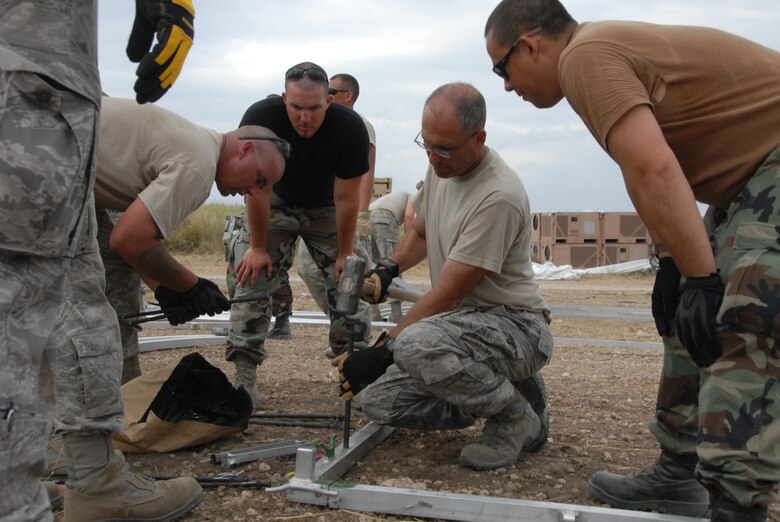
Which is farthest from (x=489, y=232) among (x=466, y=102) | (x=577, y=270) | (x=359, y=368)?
(x=577, y=270)

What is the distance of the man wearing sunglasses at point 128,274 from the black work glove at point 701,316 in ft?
5.65

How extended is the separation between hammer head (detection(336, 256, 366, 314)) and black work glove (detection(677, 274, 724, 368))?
1455 millimetres

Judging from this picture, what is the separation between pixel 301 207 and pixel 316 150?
0.36m

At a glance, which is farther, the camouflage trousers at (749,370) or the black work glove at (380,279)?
the black work glove at (380,279)

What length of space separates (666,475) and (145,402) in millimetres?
2148

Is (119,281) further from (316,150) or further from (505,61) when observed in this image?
(505,61)

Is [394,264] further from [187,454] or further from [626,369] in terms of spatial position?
[626,369]

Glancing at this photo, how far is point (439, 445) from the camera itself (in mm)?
3648

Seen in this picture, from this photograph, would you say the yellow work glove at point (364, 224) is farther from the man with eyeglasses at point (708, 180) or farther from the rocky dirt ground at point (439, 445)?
the man with eyeglasses at point (708, 180)

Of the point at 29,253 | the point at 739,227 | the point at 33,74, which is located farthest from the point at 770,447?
the point at 33,74

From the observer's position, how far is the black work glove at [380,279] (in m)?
3.63

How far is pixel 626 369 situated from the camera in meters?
5.93

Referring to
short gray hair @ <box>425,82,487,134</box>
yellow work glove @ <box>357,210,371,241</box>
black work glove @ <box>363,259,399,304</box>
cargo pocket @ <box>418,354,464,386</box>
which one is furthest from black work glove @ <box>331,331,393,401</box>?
yellow work glove @ <box>357,210,371,241</box>

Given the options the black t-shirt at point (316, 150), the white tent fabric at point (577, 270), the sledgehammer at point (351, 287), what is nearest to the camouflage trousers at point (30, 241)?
the sledgehammer at point (351, 287)
